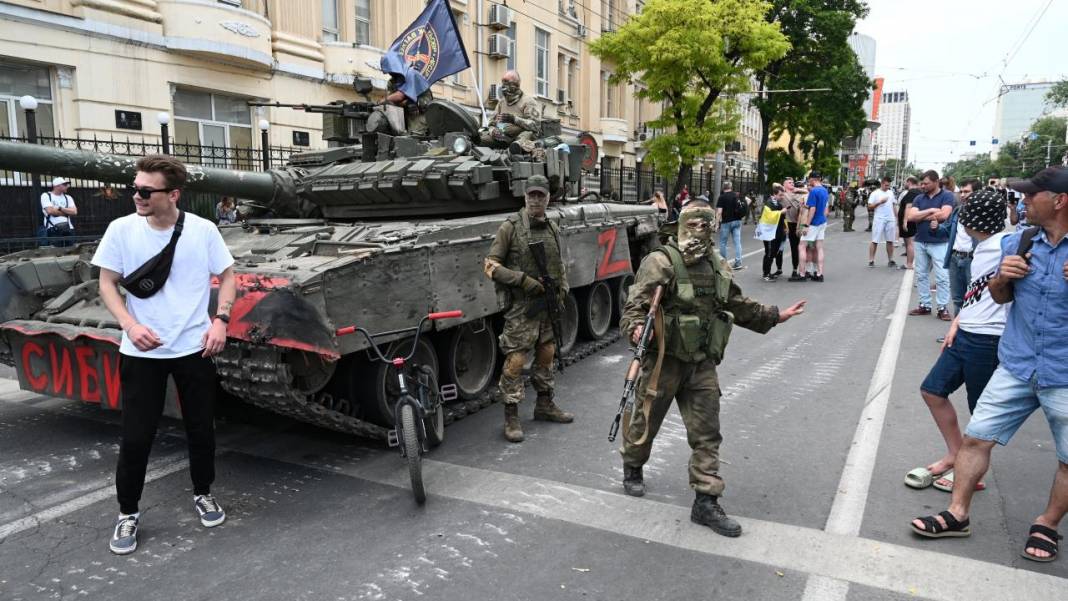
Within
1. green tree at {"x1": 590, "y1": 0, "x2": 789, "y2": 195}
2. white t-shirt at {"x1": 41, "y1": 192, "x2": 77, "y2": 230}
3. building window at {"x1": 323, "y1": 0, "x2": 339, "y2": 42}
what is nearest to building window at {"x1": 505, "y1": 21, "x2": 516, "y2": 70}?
green tree at {"x1": 590, "y1": 0, "x2": 789, "y2": 195}

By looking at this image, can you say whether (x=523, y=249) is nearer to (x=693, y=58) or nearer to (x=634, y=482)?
(x=634, y=482)

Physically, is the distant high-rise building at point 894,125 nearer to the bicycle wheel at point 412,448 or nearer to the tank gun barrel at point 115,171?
the tank gun barrel at point 115,171

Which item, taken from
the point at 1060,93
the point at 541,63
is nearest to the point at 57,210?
the point at 541,63

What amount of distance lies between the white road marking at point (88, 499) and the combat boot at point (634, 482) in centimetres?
293

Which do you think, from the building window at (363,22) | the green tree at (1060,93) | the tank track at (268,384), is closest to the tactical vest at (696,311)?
the tank track at (268,384)

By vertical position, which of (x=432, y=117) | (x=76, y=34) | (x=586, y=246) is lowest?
(x=586, y=246)

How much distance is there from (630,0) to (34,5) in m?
26.5

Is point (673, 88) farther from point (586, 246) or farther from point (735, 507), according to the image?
point (735, 507)

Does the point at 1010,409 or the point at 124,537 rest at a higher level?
the point at 1010,409

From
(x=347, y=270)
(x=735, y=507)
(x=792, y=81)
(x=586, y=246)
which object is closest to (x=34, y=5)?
(x=586, y=246)

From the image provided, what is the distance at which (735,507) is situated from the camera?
4.47 m

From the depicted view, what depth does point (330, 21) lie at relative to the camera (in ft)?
61.8

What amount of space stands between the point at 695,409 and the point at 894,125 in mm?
188468

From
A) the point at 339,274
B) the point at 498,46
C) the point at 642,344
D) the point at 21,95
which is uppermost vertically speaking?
the point at 498,46
